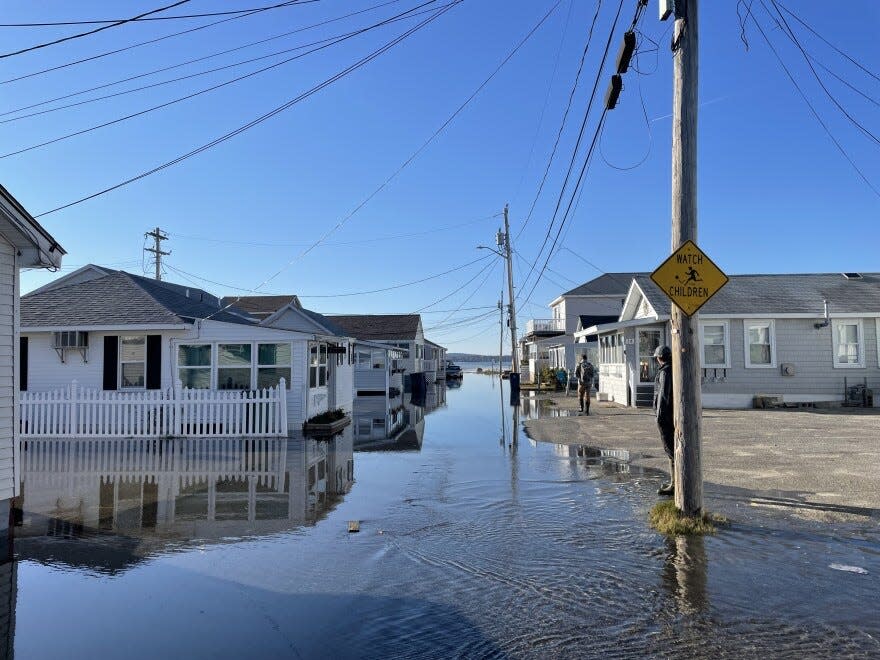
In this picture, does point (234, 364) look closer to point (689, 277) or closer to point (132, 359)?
point (132, 359)

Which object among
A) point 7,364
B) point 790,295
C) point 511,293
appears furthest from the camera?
point 511,293

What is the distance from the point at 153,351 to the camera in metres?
16.3

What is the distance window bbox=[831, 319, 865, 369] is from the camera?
67.6 ft

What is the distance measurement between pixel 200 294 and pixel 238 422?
10.2 metres

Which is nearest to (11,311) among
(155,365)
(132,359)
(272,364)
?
(272,364)

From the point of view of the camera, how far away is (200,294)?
23.2 m

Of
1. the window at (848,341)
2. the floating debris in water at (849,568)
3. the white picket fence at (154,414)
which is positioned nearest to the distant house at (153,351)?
the white picket fence at (154,414)

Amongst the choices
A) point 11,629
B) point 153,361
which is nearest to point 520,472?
point 11,629

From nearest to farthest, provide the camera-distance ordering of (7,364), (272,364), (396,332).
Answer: (7,364), (272,364), (396,332)

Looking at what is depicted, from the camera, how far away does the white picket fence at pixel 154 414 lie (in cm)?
1447

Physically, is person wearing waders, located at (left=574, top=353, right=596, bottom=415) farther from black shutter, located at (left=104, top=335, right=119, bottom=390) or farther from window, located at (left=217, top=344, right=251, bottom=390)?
black shutter, located at (left=104, top=335, right=119, bottom=390)

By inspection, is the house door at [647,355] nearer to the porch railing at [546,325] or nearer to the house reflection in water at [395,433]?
the house reflection in water at [395,433]

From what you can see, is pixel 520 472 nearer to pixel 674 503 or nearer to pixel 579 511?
pixel 579 511

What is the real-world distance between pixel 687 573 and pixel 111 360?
15.4 meters
